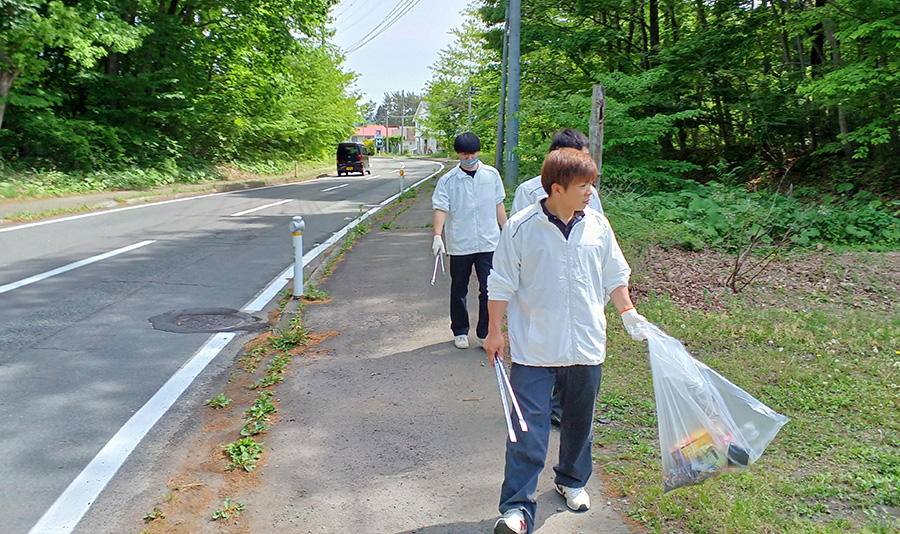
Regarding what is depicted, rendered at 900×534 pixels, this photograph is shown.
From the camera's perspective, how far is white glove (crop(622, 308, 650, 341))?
3082mm

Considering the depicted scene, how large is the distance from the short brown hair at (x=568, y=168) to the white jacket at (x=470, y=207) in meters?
2.68

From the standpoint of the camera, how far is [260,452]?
13.0 feet

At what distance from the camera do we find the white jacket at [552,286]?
304 cm

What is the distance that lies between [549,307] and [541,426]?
1.76 feet

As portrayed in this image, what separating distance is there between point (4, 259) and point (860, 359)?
999 cm

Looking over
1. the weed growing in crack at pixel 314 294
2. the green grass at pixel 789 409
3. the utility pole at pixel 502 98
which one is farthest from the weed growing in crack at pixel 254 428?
the utility pole at pixel 502 98

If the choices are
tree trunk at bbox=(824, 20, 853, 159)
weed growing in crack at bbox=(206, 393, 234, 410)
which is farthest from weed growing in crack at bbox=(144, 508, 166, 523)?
tree trunk at bbox=(824, 20, 853, 159)

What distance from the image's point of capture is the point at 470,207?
223 inches

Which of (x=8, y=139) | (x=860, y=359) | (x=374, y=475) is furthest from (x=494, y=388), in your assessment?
(x=8, y=139)

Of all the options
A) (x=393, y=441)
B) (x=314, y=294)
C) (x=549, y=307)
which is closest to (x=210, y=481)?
(x=393, y=441)

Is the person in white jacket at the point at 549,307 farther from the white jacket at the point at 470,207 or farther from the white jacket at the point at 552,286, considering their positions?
the white jacket at the point at 470,207

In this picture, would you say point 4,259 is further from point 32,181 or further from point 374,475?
point 32,181

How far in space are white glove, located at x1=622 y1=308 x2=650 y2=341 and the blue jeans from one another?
231 mm

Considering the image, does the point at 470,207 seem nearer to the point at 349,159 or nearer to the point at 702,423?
the point at 702,423
